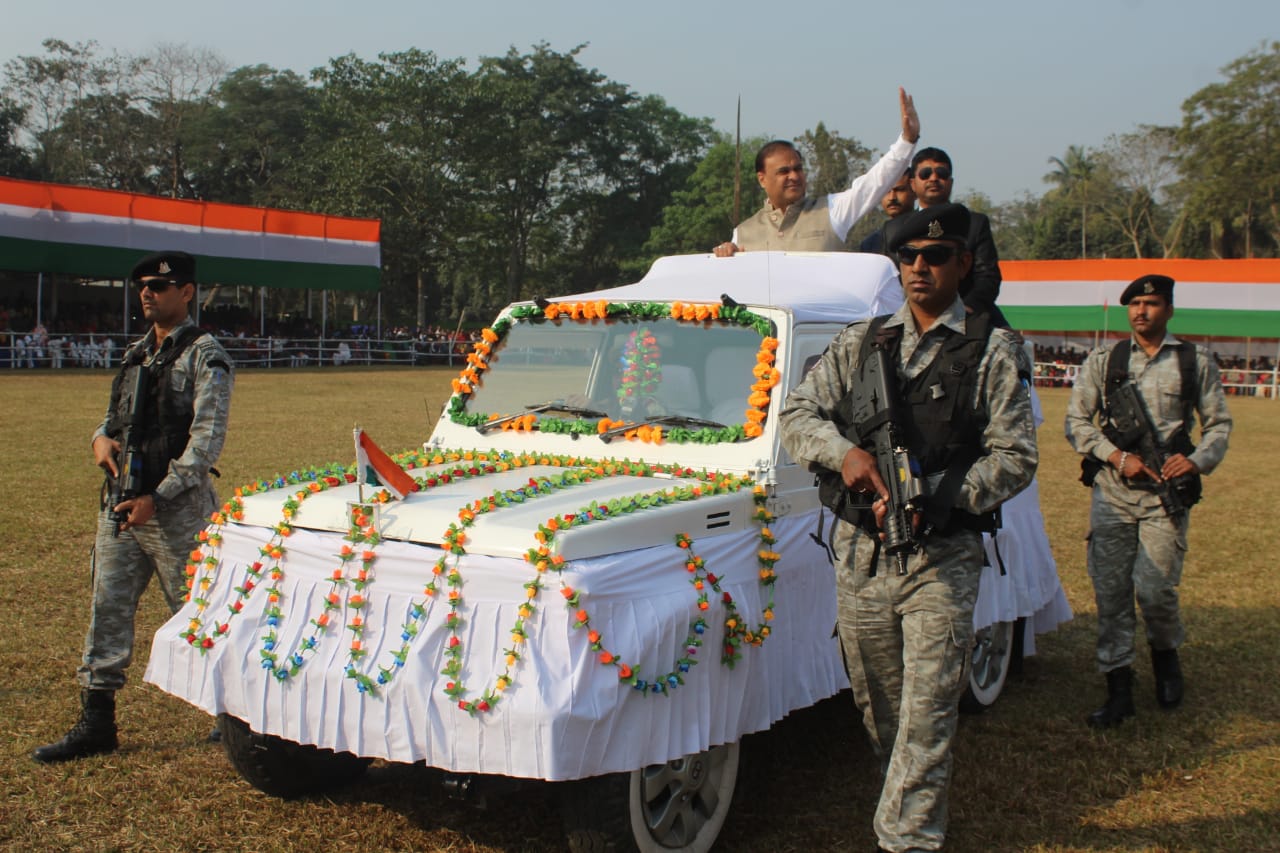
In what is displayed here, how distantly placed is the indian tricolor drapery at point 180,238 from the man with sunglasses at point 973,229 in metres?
30.0

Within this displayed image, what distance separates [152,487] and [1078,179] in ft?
270

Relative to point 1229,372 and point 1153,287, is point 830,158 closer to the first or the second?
point 1229,372

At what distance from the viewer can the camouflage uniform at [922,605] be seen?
11.4ft

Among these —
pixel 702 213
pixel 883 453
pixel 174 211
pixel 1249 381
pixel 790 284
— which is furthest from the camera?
pixel 702 213

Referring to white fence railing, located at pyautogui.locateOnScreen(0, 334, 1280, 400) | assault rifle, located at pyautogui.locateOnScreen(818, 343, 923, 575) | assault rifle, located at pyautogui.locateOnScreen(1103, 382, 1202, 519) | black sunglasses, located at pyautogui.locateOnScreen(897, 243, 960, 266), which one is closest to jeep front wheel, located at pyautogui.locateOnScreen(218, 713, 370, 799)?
assault rifle, located at pyautogui.locateOnScreen(818, 343, 923, 575)

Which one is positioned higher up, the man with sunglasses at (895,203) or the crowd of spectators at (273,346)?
the man with sunglasses at (895,203)

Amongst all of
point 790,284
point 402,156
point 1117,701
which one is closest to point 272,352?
point 402,156

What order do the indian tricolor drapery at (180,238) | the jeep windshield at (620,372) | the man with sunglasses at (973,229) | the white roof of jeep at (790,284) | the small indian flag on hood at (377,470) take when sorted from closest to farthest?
the small indian flag on hood at (377,470) → the jeep windshield at (620,372) → the white roof of jeep at (790,284) → the man with sunglasses at (973,229) → the indian tricolor drapery at (180,238)

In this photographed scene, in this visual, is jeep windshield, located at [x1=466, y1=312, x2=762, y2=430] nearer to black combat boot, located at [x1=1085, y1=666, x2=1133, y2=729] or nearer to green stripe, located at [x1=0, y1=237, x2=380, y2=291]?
black combat boot, located at [x1=1085, y1=666, x2=1133, y2=729]

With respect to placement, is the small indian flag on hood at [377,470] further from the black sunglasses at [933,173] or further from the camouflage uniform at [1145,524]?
the camouflage uniform at [1145,524]

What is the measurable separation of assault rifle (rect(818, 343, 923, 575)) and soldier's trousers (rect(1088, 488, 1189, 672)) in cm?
273

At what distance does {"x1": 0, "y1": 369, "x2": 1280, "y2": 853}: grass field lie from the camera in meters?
4.20

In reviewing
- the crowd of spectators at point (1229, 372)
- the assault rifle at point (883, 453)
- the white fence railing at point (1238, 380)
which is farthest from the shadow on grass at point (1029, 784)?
the white fence railing at point (1238, 380)

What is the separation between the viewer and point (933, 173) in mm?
5762
